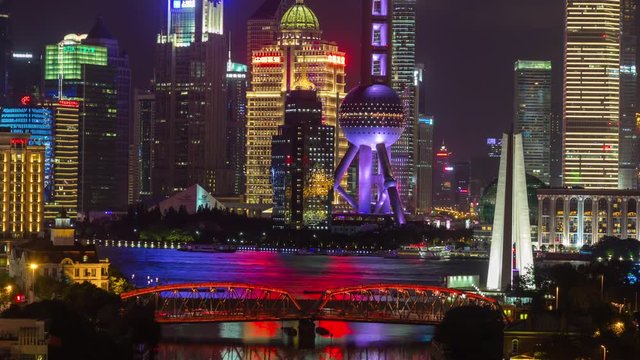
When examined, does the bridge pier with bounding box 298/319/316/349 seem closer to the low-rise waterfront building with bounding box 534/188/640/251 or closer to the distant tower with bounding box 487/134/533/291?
the distant tower with bounding box 487/134/533/291

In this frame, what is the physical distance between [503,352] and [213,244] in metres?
116

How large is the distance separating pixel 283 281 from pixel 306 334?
1594 inches

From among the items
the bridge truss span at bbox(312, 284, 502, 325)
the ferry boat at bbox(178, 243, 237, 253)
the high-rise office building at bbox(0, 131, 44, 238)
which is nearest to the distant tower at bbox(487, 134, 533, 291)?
the bridge truss span at bbox(312, 284, 502, 325)

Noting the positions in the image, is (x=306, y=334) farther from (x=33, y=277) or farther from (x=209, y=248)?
(x=209, y=248)

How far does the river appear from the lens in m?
87.4

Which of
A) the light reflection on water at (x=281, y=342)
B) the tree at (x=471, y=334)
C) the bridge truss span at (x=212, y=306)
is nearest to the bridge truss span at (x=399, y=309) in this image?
the light reflection on water at (x=281, y=342)

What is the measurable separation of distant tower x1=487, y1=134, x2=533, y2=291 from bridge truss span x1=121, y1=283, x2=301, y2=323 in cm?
1149

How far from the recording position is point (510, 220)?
101562 millimetres

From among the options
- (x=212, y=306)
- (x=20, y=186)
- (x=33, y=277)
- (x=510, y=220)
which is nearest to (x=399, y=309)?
(x=510, y=220)

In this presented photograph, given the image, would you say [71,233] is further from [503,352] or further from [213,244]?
[213,244]

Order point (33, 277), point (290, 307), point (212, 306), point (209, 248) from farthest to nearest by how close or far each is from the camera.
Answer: point (209, 248) → point (212, 306) → point (290, 307) → point (33, 277)

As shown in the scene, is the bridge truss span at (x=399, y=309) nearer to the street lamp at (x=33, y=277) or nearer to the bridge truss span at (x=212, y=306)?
the bridge truss span at (x=212, y=306)

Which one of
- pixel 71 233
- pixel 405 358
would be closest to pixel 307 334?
pixel 405 358

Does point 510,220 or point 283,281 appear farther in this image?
point 283,281
